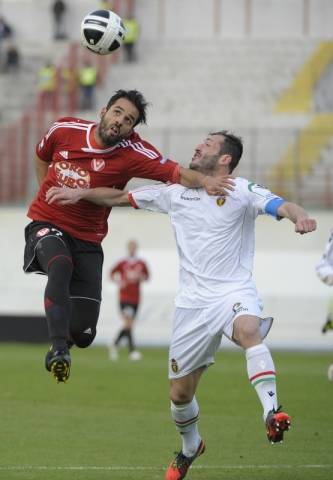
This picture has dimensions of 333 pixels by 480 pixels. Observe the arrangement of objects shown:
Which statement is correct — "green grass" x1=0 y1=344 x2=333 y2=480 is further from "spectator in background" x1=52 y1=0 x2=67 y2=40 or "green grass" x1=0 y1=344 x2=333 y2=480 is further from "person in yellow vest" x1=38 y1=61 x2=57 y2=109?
"spectator in background" x1=52 y1=0 x2=67 y2=40

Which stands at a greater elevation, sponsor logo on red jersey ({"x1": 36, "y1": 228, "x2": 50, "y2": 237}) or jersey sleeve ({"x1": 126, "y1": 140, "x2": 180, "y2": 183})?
jersey sleeve ({"x1": 126, "y1": 140, "x2": 180, "y2": 183})

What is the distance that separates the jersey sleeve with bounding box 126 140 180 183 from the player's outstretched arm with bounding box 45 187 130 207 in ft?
1.60

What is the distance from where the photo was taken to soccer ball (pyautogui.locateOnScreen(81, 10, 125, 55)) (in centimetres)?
1098

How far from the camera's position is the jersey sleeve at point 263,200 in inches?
365

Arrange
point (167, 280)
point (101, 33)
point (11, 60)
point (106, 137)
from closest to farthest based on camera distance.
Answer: point (106, 137) < point (101, 33) < point (167, 280) < point (11, 60)

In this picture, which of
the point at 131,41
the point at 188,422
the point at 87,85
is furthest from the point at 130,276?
the point at 188,422

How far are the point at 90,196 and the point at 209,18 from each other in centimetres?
2977

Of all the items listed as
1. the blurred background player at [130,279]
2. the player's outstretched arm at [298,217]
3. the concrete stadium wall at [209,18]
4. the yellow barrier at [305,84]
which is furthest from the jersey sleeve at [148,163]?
the concrete stadium wall at [209,18]

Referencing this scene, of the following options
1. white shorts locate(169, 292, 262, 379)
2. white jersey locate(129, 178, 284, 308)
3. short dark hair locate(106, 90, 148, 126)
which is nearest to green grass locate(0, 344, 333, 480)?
white shorts locate(169, 292, 262, 379)

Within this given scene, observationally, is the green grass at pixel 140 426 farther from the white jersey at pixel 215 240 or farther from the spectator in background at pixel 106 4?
the spectator in background at pixel 106 4

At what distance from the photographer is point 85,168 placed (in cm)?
1059

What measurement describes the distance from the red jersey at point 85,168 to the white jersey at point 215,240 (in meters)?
0.87

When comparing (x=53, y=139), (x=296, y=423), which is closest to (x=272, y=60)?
(x=296, y=423)

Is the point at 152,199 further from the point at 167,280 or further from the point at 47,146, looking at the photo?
the point at 167,280
